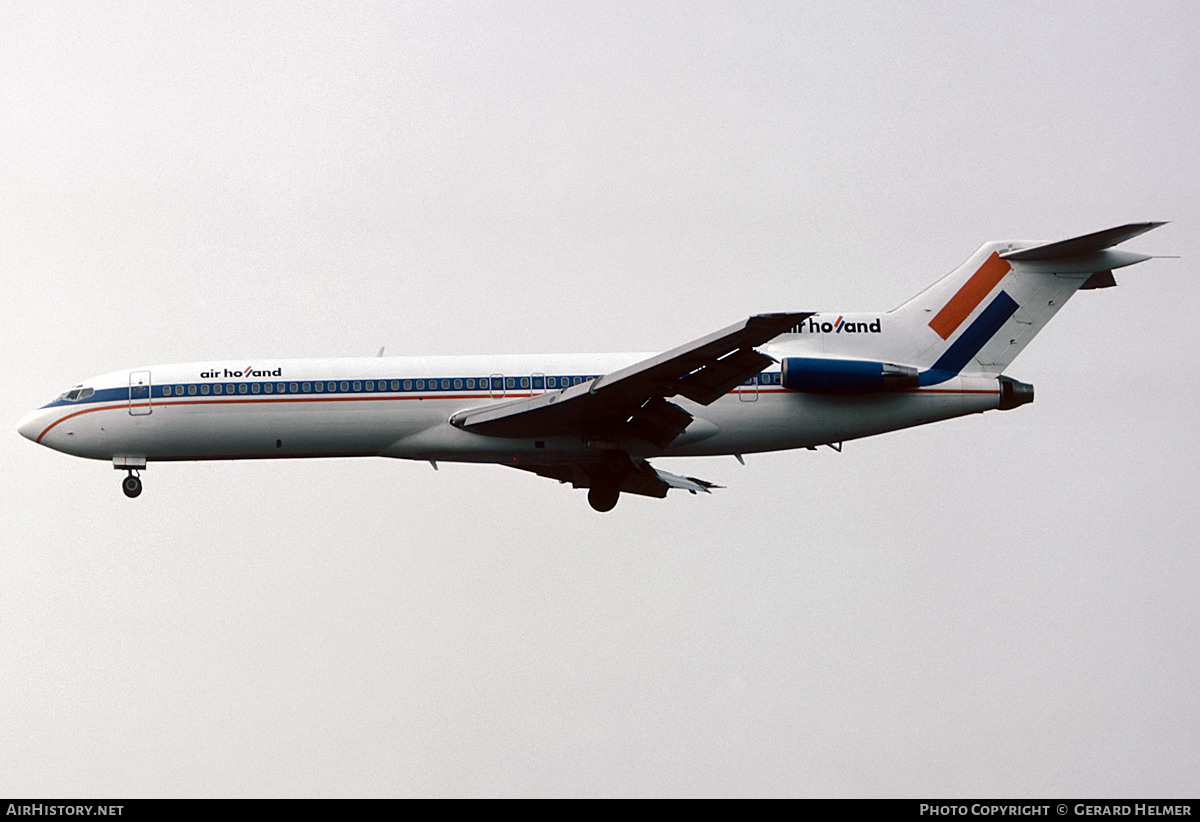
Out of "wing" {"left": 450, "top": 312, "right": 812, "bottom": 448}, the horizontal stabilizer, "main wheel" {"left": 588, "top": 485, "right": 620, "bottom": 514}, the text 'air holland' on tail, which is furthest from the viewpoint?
"main wheel" {"left": 588, "top": 485, "right": 620, "bottom": 514}

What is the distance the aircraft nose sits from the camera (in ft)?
97.8

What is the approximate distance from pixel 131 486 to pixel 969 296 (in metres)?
18.5

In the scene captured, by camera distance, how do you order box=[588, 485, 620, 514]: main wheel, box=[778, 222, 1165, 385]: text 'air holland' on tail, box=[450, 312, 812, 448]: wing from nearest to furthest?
box=[450, 312, 812, 448]: wing, box=[778, 222, 1165, 385]: text 'air holland' on tail, box=[588, 485, 620, 514]: main wheel

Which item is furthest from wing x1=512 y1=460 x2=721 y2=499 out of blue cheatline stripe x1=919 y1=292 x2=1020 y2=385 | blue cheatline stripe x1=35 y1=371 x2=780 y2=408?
blue cheatline stripe x1=919 y1=292 x2=1020 y2=385

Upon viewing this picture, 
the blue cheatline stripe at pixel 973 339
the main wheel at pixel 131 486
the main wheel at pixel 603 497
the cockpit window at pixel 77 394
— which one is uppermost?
the cockpit window at pixel 77 394

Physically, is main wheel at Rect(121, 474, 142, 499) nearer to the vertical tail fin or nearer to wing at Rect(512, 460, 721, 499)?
wing at Rect(512, 460, 721, 499)

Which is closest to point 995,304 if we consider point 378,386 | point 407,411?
point 407,411

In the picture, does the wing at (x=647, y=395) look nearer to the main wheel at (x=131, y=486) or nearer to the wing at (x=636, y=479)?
the wing at (x=636, y=479)

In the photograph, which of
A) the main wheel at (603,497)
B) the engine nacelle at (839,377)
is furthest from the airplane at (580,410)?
the main wheel at (603,497)

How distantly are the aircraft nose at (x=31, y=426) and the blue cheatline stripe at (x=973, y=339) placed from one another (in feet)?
62.4

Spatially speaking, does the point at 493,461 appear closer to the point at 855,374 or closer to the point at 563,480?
the point at 563,480

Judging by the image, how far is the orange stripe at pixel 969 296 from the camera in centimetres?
2969

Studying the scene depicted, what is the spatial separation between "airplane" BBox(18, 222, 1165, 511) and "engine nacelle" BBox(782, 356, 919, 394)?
0.03 m

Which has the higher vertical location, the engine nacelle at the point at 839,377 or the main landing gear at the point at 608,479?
the engine nacelle at the point at 839,377
